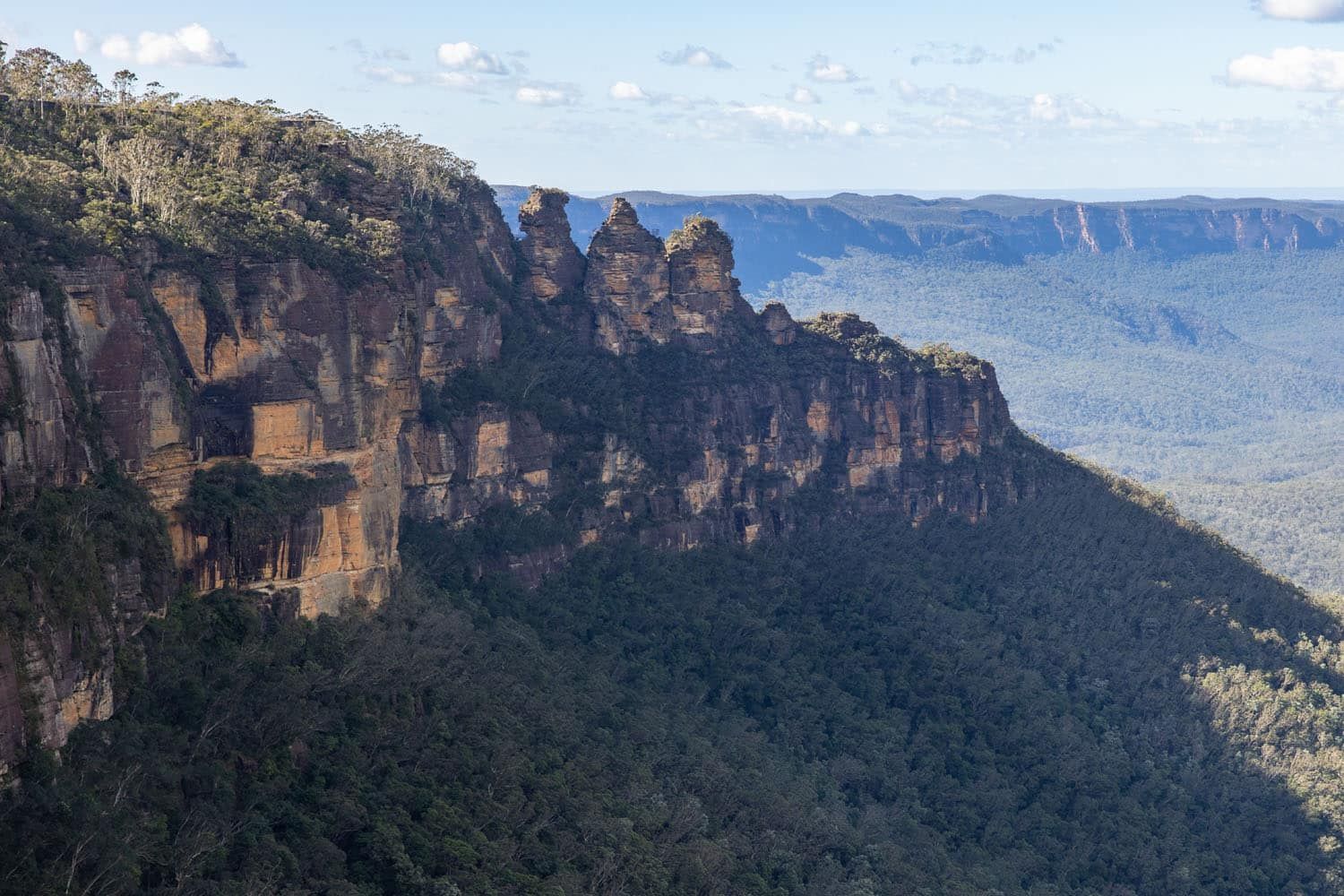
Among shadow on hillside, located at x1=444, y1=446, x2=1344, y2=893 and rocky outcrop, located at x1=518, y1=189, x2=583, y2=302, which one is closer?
shadow on hillside, located at x1=444, y1=446, x2=1344, y2=893

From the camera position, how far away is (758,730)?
58.6 m

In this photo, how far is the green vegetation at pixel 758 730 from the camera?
113 feet

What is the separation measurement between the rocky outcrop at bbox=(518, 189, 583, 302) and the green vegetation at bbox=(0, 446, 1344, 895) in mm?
11715

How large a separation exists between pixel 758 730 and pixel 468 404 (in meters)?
15.5

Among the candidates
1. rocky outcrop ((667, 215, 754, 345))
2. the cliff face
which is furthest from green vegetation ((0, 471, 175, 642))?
rocky outcrop ((667, 215, 754, 345))

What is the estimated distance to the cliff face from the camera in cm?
3616

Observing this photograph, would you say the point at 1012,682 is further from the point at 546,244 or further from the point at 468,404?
the point at 546,244

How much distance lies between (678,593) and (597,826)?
892 inches

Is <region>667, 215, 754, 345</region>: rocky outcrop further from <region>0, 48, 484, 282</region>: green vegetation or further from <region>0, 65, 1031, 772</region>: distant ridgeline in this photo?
<region>0, 48, 484, 282</region>: green vegetation

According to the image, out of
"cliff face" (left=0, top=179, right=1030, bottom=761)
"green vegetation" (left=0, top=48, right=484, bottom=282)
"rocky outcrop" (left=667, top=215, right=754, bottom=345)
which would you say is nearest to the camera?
"cliff face" (left=0, top=179, right=1030, bottom=761)

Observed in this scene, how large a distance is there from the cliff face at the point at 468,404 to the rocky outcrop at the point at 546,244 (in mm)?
105

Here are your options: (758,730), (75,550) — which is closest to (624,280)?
(758,730)

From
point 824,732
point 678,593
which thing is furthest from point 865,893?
point 678,593

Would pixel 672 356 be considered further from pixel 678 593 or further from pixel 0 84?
pixel 0 84
